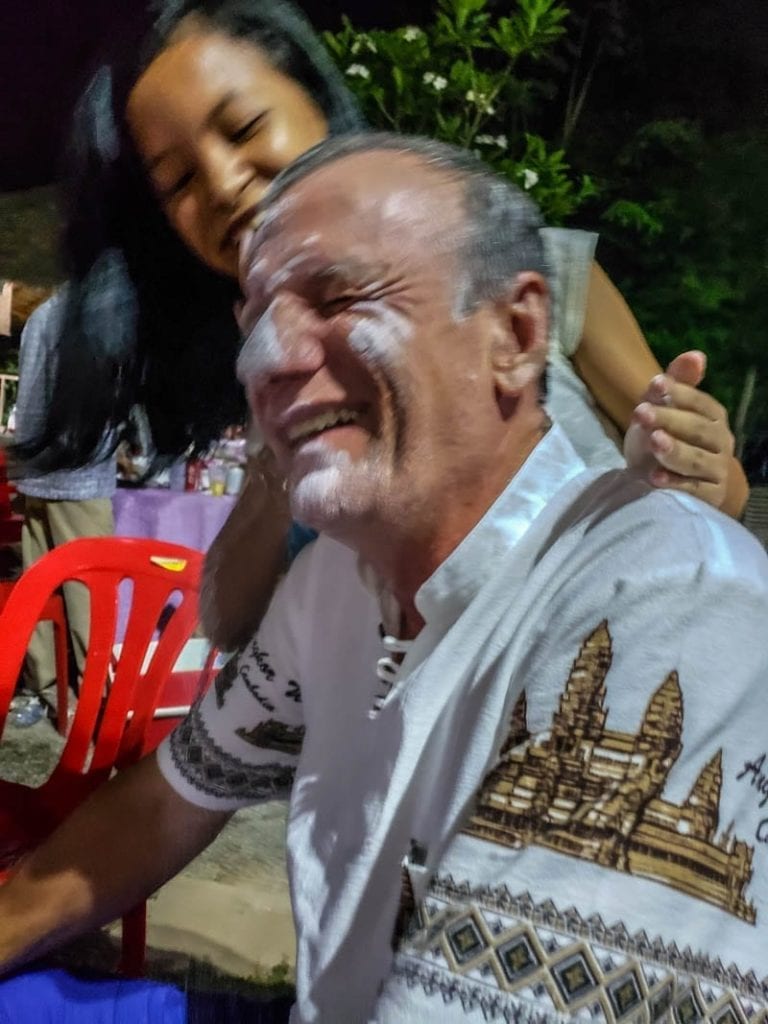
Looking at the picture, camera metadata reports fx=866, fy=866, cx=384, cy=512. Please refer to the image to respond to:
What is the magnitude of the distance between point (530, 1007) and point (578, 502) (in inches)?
12.4

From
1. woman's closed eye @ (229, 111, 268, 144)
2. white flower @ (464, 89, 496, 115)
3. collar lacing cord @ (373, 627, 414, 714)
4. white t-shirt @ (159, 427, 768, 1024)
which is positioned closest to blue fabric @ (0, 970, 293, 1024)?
white t-shirt @ (159, 427, 768, 1024)

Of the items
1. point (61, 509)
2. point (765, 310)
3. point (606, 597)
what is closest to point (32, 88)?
point (61, 509)

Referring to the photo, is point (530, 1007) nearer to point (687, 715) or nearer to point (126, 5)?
point (687, 715)

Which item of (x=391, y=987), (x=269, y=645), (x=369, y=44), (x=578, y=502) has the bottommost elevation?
(x=269, y=645)

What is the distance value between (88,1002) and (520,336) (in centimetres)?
69

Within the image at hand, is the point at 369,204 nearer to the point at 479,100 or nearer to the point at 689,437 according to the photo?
the point at 689,437

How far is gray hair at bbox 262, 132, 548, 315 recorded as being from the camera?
2.03 feet

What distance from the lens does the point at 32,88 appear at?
1.90 metres

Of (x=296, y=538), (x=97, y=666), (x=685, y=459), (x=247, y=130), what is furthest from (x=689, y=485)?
(x=97, y=666)

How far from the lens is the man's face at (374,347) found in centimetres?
61

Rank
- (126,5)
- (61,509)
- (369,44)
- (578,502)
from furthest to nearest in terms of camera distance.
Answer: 1. (61,509)
2. (369,44)
3. (126,5)
4. (578,502)

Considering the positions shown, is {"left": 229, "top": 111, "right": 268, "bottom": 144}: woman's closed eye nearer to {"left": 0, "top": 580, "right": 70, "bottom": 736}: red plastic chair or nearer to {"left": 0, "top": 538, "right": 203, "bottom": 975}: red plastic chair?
{"left": 0, "top": 538, "right": 203, "bottom": 975}: red plastic chair

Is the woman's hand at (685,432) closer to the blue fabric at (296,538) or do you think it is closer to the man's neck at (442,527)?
the man's neck at (442,527)

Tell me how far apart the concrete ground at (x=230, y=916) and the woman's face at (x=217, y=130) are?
0.83 meters
